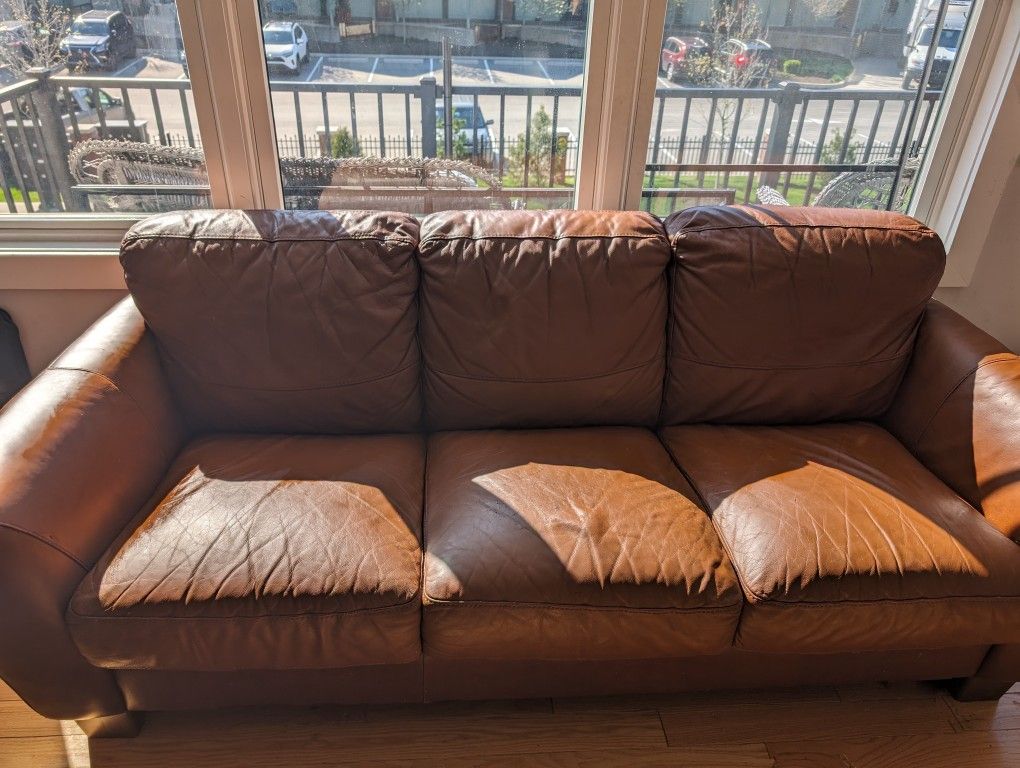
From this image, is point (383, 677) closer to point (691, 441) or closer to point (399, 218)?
point (691, 441)

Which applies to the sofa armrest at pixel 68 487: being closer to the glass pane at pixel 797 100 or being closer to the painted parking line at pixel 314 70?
the painted parking line at pixel 314 70

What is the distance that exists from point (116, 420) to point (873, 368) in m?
1.76

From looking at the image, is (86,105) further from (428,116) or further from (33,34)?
(428,116)

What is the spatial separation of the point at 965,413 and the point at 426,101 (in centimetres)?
154

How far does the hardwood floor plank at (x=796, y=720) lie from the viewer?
1434mm

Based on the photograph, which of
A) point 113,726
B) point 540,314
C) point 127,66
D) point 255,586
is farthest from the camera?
point 127,66

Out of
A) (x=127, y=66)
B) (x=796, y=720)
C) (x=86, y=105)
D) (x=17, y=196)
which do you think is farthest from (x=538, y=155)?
(x=796, y=720)

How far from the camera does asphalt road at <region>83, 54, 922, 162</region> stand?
5.77 feet

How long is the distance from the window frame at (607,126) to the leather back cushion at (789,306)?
338 millimetres

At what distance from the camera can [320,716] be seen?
144 centimetres

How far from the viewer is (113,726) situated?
1355mm

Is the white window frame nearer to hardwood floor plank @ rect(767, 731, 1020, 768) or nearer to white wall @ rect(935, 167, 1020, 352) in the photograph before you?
white wall @ rect(935, 167, 1020, 352)

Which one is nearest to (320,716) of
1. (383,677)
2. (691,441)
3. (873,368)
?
(383,677)

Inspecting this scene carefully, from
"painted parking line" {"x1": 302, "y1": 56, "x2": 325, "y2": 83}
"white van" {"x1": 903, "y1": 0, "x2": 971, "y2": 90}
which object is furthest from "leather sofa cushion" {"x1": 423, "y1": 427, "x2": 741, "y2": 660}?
"white van" {"x1": 903, "y1": 0, "x2": 971, "y2": 90}
